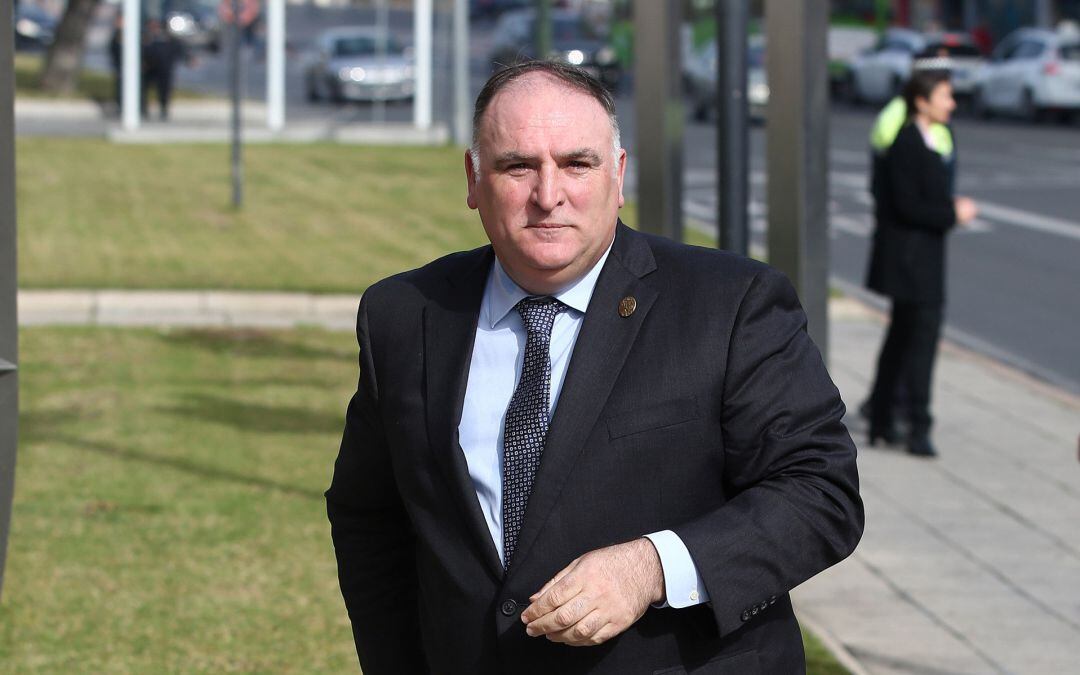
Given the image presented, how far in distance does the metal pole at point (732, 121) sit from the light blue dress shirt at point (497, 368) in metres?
3.99

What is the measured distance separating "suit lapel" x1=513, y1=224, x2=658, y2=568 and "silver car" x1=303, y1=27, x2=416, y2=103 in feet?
119

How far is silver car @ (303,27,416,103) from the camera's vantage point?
39.5 m

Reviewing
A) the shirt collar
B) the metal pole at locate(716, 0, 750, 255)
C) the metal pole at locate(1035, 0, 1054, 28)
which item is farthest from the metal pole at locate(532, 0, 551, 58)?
the metal pole at locate(1035, 0, 1054, 28)

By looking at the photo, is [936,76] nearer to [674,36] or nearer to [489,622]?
[674,36]

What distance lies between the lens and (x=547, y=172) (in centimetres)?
262

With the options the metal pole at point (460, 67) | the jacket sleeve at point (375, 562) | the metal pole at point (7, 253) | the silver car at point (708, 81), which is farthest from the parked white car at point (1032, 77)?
the jacket sleeve at point (375, 562)

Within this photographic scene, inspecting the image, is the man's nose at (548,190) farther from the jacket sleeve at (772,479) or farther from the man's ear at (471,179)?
the jacket sleeve at (772,479)

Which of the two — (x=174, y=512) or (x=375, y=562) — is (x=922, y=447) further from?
(x=375, y=562)

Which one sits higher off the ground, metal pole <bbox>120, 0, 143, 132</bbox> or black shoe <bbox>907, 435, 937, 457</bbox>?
metal pole <bbox>120, 0, 143, 132</bbox>

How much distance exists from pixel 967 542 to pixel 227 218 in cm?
1265

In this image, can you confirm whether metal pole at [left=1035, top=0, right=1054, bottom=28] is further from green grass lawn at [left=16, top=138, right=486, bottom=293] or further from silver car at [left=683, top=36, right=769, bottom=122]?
green grass lawn at [left=16, top=138, right=486, bottom=293]

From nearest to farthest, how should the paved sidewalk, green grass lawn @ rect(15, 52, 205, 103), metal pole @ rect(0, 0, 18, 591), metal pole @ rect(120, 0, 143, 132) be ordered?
metal pole @ rect(0, 0, 18, 591)
the paved sidewalk
metal pole @ rect(120, 0, 143, 132)
green grass lawn @ rect(15, 52, 205, 103)

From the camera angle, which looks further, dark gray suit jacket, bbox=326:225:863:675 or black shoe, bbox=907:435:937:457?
black shoe, bbox=907:435:937:457

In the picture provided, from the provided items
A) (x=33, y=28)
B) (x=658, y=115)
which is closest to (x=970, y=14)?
(x=33, y=28)
